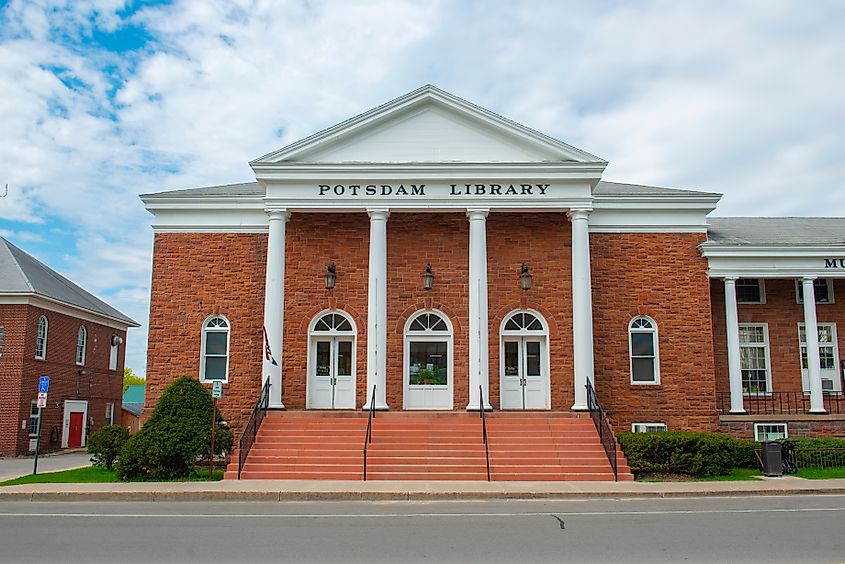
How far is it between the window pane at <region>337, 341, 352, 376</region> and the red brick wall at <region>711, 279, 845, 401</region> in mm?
11705

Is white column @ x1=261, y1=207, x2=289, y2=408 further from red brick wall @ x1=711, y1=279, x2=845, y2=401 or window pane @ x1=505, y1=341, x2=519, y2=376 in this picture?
red brick wall @ x1=711, y1=279, x2=845, y2=401

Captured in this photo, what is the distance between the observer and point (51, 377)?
33.2 m

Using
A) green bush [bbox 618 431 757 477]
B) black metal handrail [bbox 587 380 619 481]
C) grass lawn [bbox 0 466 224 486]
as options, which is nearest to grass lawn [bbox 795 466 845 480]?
green bush [bbox 618 431 757 477]

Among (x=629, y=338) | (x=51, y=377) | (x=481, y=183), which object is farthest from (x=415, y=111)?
(x=51, y=377)

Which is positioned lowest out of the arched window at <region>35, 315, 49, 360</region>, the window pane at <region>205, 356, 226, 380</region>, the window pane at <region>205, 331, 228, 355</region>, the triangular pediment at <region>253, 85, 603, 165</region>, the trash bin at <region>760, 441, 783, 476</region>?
the trash bin at <region>760, 441, 783, 476</region>

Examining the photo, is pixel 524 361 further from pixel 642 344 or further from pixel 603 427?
pixel 603 427

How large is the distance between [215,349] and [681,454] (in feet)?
44.7

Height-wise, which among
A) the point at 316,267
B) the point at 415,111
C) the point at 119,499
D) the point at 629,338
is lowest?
the point at 119,499

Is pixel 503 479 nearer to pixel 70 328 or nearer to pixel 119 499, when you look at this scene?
pixel 119 499

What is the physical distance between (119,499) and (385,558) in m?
8.62

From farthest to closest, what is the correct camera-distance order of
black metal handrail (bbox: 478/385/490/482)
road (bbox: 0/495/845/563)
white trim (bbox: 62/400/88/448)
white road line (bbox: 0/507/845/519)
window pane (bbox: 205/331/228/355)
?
white trim (bbox: 62/400/88/448) < window pane (bbox: 205/331/228/355) < black metal handrail (bbox: 478/385/490/482) < white road line (bbox: 0/507/845/519) < road (bbox: 0/495/845/563)

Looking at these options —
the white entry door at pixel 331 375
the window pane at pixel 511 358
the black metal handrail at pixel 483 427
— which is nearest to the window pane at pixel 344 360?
the white entry door at pixel 331 375

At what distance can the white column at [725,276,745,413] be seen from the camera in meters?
24.0

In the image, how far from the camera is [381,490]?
53.0 feet
